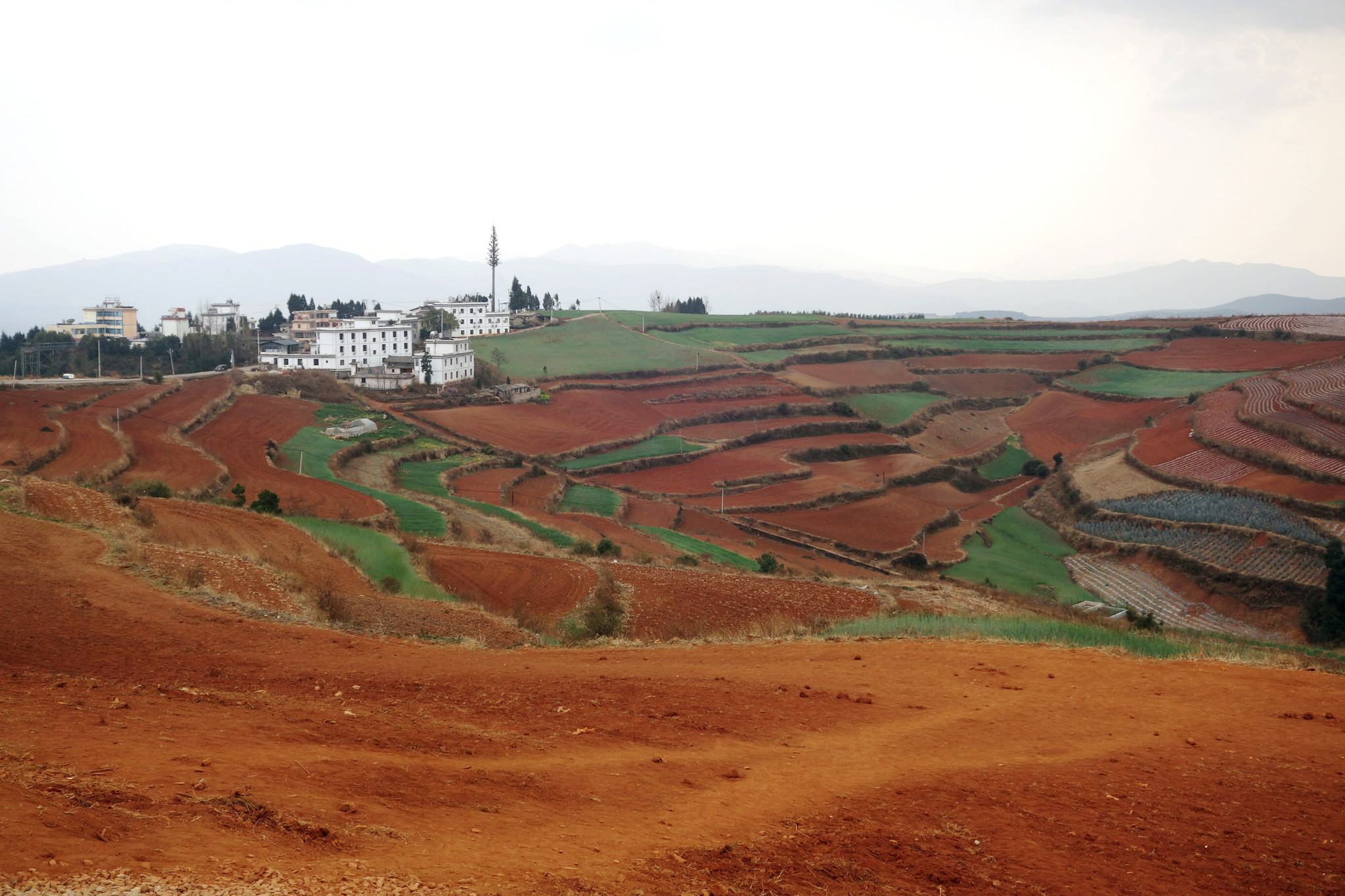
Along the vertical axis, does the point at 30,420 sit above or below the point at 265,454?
above

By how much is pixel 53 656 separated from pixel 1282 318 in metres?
124

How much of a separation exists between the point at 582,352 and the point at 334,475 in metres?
55.5

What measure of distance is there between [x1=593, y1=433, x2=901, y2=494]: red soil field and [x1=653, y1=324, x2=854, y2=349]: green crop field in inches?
1504

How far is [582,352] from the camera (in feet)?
318

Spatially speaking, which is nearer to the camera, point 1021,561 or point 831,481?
point 1021,561

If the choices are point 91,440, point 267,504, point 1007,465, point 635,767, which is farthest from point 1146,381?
point 635,767

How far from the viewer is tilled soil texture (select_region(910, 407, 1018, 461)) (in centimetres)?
6825

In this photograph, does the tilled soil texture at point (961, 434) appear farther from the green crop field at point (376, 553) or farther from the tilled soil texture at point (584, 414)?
the green crop field at point (376, 553)

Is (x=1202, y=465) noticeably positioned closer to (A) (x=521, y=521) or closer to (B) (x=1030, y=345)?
(A) (x=521, y=521)

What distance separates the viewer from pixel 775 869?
22.1 feet

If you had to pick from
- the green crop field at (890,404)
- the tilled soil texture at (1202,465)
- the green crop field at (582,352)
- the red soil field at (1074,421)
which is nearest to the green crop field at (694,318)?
the green crop field at (582,352)

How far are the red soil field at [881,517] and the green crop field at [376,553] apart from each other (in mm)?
25333

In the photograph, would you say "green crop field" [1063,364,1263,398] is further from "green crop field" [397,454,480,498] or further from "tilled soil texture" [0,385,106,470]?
"tilled soil texture" [0,385,106,470]

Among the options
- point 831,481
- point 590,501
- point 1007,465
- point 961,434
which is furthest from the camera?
point 961,434
